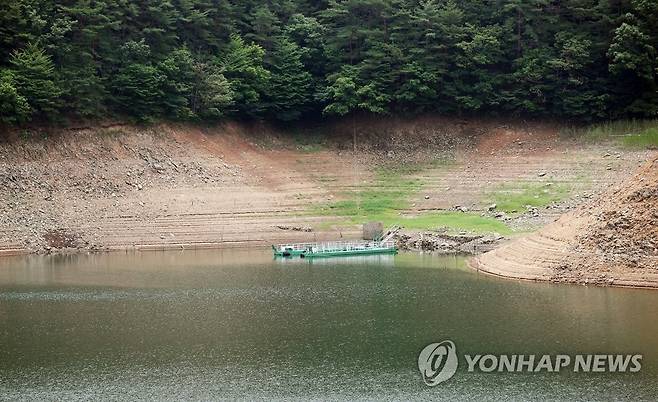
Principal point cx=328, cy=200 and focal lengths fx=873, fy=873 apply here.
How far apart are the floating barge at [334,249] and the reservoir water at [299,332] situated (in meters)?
6.38

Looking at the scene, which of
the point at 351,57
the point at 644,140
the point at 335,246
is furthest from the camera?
the point at 351,57

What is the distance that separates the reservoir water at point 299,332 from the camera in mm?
22938

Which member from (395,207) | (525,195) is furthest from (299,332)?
(525,195)

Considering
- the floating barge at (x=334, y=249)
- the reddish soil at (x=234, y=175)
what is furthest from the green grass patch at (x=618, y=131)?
the floating barge at (x=334, y=249)

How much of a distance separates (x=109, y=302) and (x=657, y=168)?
25.0 meters

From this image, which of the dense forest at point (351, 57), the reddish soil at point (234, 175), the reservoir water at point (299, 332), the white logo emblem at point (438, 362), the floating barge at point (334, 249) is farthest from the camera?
the dense forest at point (351, 57)

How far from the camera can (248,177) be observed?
65.1 metres

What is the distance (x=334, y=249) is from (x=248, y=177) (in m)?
14.6

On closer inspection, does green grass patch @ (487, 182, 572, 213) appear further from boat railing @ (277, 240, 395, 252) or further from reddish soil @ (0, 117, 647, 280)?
boat railing @ (277, 240, 395, 252)

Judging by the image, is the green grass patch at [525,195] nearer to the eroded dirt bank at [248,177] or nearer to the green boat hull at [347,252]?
the eroded dirt bank at [248,177]

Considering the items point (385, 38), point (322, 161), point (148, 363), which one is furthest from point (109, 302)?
point (385, 38)

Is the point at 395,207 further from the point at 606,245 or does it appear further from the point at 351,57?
the point at 606,245

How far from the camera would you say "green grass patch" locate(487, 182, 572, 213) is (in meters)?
58.6

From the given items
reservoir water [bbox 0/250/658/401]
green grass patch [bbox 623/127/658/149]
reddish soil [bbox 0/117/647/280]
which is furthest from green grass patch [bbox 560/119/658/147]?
reservoir water [bbox 0/250/658/401]
